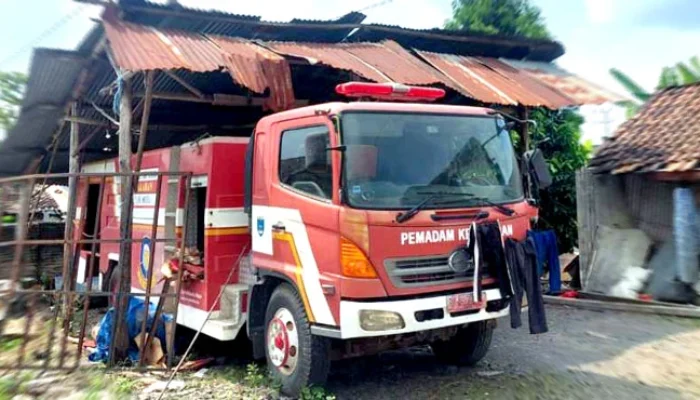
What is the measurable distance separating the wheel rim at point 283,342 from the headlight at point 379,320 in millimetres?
789

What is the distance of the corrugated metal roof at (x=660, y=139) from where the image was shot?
8938mm

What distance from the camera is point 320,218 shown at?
484 cm

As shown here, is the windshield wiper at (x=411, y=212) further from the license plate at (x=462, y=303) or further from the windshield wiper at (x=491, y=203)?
the license plate at (x=462, y=303)

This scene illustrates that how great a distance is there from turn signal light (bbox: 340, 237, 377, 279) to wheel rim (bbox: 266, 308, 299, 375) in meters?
0.86

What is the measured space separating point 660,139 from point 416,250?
6.80 metres

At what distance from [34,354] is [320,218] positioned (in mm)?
3123

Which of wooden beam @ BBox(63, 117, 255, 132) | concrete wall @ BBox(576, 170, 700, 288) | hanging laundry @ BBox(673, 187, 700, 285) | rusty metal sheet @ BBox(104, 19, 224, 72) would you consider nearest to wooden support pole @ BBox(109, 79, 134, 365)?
rusty metal sheet @ BBox(104, 19, 224, 72)

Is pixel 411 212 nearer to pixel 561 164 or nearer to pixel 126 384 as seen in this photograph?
pixel 126 384

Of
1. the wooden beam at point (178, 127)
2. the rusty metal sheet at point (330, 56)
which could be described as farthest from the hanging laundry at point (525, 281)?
the wooden beam at point (178, 127)

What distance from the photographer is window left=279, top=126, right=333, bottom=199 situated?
491 centimetres

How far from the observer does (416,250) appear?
15.6 ft

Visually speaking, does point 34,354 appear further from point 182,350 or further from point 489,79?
point 489,79

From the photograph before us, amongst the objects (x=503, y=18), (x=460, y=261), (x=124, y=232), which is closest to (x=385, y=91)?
(x=460, y=261)

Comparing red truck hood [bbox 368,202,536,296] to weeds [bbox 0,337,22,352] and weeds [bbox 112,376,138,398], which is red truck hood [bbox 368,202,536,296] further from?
weeds [bbox 0,337,22,352]
